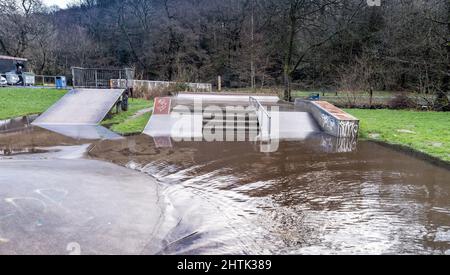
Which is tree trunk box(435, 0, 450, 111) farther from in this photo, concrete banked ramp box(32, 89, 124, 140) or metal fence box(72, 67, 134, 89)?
concrete banked ramp box(32, 89, 124, 140)

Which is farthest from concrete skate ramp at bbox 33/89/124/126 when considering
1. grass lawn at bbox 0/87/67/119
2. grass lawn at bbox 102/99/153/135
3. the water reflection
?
the water reflection

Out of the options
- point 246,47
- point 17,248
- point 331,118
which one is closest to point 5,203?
point 17,248

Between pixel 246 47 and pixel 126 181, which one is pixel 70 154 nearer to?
pixel 126 181

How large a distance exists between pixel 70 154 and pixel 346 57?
34523 millimetres

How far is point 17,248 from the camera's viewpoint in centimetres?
361

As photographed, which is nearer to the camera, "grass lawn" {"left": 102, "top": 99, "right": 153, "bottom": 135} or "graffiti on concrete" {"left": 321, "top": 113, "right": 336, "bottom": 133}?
"graffiti on concrete" {"left": 321, "top": 113, "right": 336, "bottom": 133}

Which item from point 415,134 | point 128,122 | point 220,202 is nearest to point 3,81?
point 128,122

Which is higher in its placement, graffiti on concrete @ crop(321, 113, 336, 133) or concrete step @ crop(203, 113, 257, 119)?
concrete step @ crop(203, 113, 257, 119)

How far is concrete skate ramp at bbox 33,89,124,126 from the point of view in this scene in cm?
1415

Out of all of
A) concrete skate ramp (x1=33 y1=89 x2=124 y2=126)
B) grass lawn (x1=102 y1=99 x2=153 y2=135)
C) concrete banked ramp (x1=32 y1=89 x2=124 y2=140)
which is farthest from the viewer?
concrete skate ramp (x1=33 y1=89 x2=124 y2=126)

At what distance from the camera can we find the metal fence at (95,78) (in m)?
18.1

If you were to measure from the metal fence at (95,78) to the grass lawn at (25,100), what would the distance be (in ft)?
6.57

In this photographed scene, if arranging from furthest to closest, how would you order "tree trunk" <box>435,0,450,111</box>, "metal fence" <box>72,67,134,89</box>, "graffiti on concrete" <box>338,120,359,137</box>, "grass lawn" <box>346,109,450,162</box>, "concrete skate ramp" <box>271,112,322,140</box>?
1. "tree trunk" <box>435,0,450,111</box>
2. "metal fence" <box>72,67,134,89</box>
3. "concrete skate ramp" <box>271,112,322,140</box>
4. "graffiti on concrete" <box>338,120,359,137</box>
5. "grass lawn" <box>346,109,450,162</box>

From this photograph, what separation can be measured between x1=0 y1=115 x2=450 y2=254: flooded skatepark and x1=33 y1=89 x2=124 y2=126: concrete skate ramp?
5318 mm
